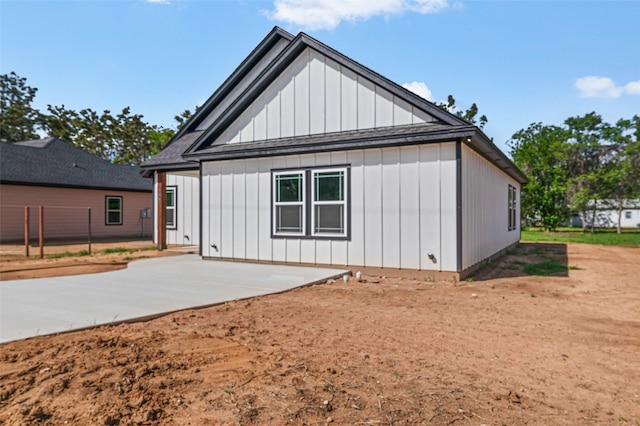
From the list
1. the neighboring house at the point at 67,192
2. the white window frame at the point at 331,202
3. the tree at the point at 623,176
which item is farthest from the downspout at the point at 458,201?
the tree at the point at 623,176

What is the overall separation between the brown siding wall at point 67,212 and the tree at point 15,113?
3166 cm

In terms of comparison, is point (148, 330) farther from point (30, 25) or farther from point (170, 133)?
point (170, 133)

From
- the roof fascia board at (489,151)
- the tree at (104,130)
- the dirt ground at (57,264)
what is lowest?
the dirt ground at (57,264)

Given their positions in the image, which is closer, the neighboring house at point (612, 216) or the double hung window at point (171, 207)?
the double hung window at point (171, 207)

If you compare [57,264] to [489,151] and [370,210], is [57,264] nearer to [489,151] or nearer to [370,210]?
[370,210]

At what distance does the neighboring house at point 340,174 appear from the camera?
802 cm

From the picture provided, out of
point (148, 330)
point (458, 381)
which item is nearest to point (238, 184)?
point (148, 330)

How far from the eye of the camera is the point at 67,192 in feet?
65.2

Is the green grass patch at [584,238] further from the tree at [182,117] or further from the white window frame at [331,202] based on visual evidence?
the tree at [182,117]

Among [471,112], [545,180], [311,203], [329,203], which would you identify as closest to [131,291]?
[311,203]

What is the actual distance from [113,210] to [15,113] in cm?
3306

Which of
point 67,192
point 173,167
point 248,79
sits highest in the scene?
point 248,79

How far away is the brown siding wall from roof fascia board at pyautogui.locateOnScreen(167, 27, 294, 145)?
19.5 ft

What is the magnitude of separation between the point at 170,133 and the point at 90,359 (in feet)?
131
